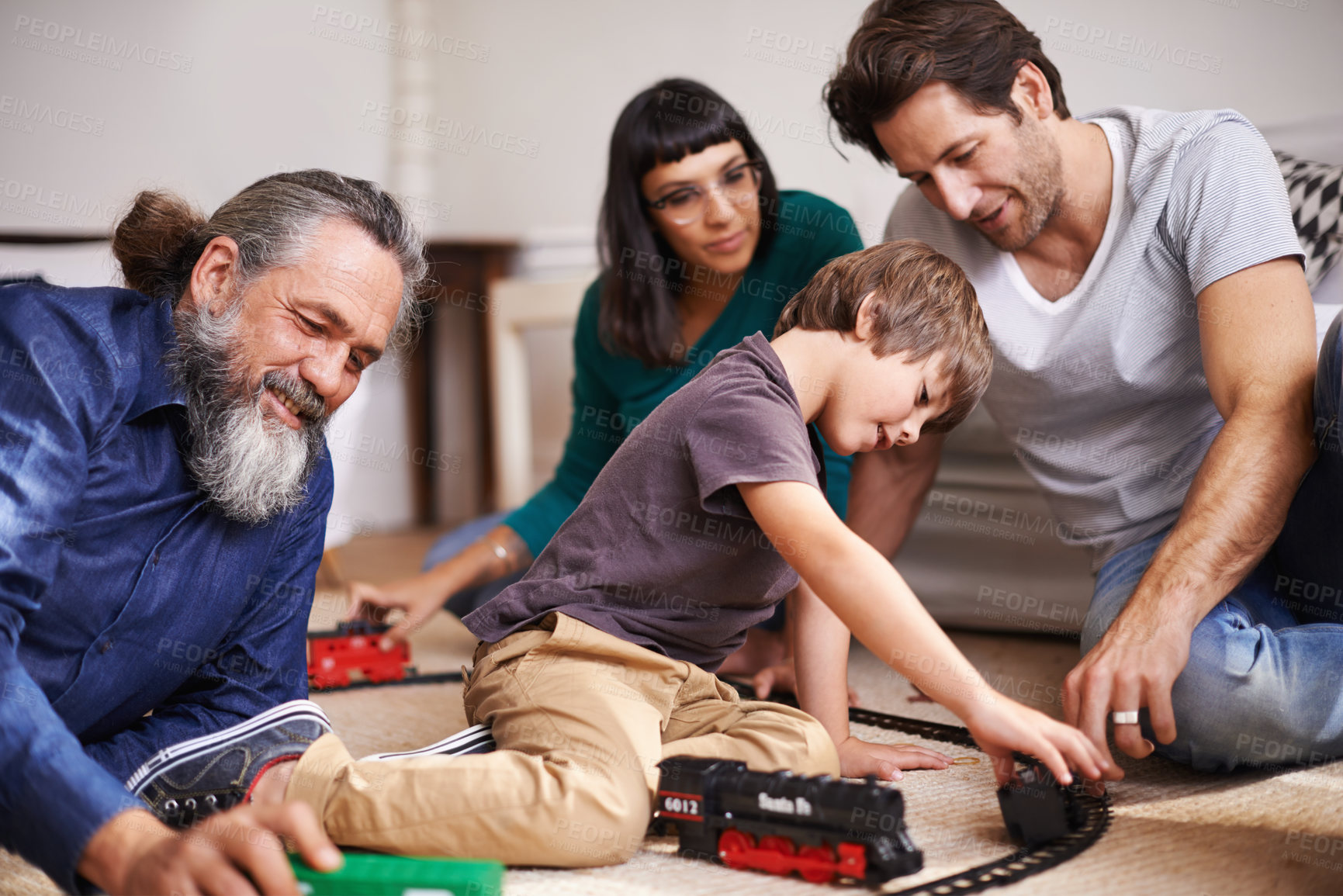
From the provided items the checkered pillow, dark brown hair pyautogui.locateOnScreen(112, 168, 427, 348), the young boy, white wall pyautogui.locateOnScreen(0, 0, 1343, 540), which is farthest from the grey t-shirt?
white wall pyautogui.locateOnScreen(0, 0, 1343, 540)

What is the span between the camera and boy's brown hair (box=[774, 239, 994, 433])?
3.46 ft

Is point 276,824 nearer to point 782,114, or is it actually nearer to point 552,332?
point 782,114

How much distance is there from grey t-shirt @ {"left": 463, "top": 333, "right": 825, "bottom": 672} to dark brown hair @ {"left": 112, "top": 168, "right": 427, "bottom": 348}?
328 millimetres

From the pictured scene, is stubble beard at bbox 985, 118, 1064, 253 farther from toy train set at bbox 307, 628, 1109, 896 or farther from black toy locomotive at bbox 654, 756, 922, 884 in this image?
black toy locomotive at bbox 654, 756, 922, 884

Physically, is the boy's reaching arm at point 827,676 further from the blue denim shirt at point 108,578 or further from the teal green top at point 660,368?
the blue denim shirt at point 108,578

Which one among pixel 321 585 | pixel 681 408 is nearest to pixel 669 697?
pixel 681 408

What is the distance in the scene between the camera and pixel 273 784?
38.9 inches

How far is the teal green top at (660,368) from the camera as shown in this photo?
1.65m

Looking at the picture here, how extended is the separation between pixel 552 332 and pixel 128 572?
2.45 meters

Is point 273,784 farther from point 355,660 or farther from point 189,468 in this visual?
point 355,660

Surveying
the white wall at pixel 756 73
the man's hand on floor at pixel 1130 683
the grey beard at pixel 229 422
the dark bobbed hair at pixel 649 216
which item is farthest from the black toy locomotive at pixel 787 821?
the white wall at pixel 756 73

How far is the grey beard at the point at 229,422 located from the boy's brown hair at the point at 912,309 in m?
0.53

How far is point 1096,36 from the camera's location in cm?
237

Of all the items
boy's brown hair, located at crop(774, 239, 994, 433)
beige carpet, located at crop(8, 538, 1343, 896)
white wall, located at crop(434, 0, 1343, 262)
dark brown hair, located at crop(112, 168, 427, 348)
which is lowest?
beige carpet, located at crop(8, 538, 1343, 896)
